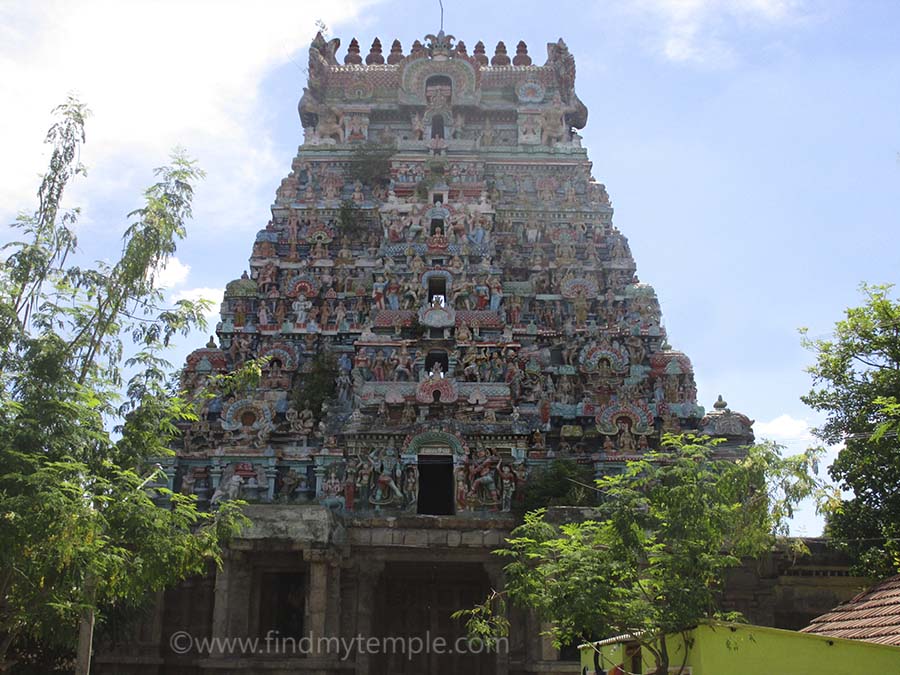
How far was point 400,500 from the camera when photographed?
24703 millimetres

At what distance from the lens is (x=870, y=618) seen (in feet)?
45.6

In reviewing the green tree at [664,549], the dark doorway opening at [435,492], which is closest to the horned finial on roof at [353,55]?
the dark doorway opening at [435,492]

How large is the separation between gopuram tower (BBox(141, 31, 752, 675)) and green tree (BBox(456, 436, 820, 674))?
26.5ft

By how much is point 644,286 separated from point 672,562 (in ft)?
62.5

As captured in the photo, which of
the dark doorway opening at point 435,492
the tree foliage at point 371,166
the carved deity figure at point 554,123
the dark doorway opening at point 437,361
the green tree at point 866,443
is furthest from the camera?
the carved deity figure at point 554,123

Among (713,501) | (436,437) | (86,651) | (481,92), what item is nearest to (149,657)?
(436,437)

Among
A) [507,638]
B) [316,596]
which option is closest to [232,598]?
[316,596]

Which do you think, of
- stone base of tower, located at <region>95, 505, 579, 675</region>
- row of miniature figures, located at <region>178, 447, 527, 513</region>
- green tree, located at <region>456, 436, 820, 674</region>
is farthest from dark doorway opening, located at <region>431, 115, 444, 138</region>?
green tree, located at <region>456, 436, 820, 674</region>

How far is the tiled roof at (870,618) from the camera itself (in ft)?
41.8

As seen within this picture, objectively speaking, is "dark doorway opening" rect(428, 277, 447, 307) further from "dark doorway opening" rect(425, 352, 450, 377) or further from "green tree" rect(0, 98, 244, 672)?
"green tree" rect(0, 98, 244, 672)

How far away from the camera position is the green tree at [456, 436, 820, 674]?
39.1 ft

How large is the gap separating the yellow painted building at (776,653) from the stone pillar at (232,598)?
1162 cm

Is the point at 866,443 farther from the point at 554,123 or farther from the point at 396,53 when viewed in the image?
the point at 396,53

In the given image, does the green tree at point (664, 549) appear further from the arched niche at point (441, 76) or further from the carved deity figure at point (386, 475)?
the arched niche at point (441, 76)
